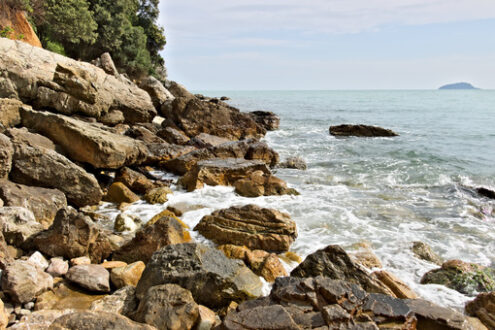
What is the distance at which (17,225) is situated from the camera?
246 inches

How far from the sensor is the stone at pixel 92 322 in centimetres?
359

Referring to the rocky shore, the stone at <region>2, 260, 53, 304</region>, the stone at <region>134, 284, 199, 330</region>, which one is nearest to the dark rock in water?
the rocky shore

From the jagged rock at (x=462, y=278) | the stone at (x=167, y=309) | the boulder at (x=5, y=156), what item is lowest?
the jagged rock at (x=462, y=278)

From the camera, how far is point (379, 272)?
633cm

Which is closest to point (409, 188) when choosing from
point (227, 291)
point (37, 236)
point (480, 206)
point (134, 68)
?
point (480, 206)

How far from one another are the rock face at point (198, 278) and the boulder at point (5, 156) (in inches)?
194

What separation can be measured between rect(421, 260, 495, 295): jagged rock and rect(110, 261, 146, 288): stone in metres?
5.22

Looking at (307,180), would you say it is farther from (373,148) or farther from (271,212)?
(373,148)

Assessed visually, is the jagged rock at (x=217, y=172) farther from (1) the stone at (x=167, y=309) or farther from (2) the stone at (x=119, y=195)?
(1) the stone at (x=167, y=309)

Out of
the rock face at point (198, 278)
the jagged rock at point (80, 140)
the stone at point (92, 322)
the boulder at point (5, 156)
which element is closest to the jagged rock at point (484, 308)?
the rock face at point (198, 278)

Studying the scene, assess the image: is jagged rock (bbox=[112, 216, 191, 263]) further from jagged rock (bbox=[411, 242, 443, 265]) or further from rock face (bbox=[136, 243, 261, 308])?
jagged rock (bbox=[411, 242, 443, 265])

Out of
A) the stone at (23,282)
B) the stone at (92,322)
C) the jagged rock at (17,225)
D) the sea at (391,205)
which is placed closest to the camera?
the stone at (92,322)

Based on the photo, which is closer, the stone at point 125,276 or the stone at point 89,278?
the stone at point 89,278

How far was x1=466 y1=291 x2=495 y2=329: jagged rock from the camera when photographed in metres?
5.28
